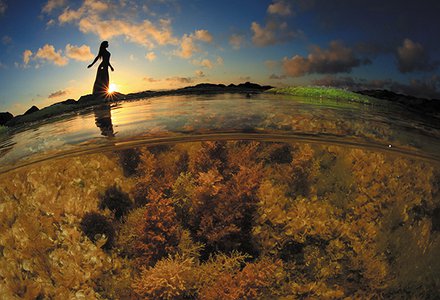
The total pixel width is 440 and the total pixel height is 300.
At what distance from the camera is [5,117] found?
9.23 metres

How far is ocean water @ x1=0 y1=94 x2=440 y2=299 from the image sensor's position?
7.13 m

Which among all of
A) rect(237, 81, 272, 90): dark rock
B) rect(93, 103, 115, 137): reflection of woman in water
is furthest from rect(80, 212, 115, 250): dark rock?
rect(237, 81, 272, 90): dark rock

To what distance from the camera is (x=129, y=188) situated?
27.0ft

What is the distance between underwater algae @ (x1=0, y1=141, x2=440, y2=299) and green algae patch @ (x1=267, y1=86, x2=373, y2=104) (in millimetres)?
2017

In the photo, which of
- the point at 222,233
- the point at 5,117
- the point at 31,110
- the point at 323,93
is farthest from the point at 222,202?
the point at 5,117

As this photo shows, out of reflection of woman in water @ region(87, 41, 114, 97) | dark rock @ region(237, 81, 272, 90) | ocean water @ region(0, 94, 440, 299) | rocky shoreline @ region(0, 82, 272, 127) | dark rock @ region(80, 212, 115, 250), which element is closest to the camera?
ocean water @ region(0, 94, 440, 299)

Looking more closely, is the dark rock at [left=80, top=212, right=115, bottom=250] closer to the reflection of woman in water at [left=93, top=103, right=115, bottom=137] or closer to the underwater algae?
the underwater algae

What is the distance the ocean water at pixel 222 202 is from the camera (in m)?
7.13

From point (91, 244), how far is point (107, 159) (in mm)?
3152

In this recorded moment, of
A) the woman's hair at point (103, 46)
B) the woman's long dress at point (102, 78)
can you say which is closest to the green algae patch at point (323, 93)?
the woman's long dress at point (102, 78)

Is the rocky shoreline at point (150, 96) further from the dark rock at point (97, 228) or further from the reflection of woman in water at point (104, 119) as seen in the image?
the dark rock at point (97, 228)

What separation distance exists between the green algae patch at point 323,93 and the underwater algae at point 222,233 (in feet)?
6.62

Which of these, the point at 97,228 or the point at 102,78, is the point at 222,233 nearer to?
the point at 97,228

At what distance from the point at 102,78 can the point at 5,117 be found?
10.2 ft
